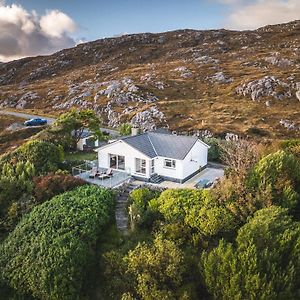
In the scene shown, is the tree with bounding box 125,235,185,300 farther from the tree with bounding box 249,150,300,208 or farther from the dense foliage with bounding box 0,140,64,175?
the dense foliage with bounding box 0,140,64,175

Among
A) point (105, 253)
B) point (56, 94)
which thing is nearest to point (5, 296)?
point (105, 253)

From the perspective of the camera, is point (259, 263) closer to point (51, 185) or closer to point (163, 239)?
point (163, 239)

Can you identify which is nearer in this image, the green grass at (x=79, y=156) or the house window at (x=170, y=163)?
the house window at (x=170, y=163)

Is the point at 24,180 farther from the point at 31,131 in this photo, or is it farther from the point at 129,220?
the point at 31,131

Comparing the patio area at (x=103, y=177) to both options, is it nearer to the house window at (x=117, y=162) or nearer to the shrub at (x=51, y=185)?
the house window at (x=117, y=162)

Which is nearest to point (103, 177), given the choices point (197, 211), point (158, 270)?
point (197, 211)

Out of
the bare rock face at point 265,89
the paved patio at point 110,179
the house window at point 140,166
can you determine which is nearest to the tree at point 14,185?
the paved patio at point 110,179
